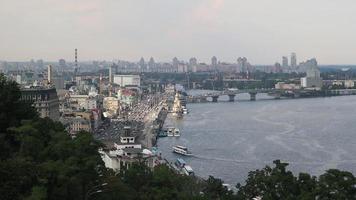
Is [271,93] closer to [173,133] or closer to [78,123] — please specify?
[173,133]

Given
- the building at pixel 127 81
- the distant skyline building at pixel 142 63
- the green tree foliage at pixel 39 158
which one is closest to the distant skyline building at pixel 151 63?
the distant skyline building at pixel 142 63

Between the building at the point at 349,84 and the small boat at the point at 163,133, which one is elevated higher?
the building at the point at 349,84

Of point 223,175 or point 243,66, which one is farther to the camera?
point 243,66

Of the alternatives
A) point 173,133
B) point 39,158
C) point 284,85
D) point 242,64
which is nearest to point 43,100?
point 173,133

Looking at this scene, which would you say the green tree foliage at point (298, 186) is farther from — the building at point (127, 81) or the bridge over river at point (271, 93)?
the building at point (127, 81)

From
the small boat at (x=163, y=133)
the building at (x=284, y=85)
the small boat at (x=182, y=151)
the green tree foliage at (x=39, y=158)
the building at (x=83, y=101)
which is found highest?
the green tree foliage at (x=39, y=158)

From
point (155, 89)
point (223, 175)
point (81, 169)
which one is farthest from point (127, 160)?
point (155, 89)

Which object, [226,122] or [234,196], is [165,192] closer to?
[234,196]

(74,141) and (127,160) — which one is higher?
(74,141)

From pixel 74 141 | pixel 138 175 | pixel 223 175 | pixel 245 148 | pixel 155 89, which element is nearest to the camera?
pixel 74 141
